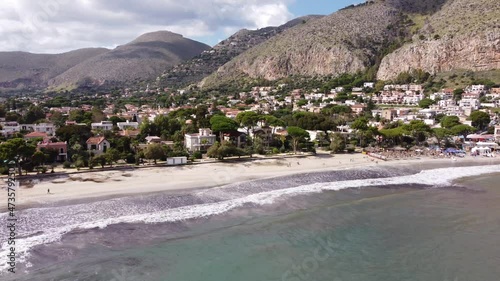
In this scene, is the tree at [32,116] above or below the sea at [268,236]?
above

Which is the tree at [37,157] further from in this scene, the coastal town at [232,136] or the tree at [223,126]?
the tree at [223,126]

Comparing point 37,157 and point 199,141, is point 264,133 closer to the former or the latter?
point 199,141

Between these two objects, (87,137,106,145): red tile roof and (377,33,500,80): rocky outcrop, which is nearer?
(87,137,106,145): red tile roof

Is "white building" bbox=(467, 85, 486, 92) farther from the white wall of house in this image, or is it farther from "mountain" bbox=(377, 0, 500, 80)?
the white wall of house

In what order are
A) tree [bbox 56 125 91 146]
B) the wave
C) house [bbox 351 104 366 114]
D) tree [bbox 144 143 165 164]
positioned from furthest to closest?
1. house [bbox 351 104 366 114]
2. tree [bbox 56 125 91 146]
3. tree [bbox 144 143 165 164]
4. the wave

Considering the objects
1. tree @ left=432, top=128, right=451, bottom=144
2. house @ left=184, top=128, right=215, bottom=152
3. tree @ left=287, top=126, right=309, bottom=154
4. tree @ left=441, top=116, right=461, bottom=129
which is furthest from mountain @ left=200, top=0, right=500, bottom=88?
house @ left=184, top=128, right=215, bottom=152

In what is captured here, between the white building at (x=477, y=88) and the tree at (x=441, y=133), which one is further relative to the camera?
the white building at (x=477, y=88)

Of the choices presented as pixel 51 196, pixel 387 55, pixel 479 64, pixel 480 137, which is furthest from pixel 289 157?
pixel 387 55

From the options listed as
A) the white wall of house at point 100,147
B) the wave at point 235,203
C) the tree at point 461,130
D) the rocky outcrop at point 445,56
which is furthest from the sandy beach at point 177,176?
the rocky outcrop at point 445,56
